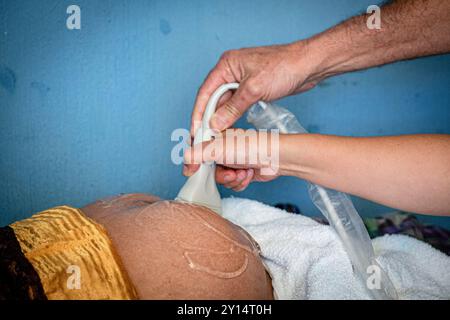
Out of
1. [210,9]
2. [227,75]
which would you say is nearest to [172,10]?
[210,9]

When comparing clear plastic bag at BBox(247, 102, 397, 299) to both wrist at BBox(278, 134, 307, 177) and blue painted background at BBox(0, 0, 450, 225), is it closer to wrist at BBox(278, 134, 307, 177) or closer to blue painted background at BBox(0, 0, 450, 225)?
wrist at BBox(278, 134, 307, 177)

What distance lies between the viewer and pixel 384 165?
821 millimetres

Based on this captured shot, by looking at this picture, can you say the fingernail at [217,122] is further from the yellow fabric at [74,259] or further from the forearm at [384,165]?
the yellow fabric at [74,259]

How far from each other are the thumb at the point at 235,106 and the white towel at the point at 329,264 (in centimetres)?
28

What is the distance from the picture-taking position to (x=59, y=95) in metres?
1.23

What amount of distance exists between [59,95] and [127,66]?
22cm

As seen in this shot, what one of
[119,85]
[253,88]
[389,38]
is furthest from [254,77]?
[119,85]

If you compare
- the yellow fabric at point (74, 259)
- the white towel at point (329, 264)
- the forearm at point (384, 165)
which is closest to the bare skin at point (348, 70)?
the forearm at point (384, 165)

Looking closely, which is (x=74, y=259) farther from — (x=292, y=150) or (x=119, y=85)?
(x=119, y=85)

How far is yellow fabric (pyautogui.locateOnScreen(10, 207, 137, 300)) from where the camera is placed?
0.65m

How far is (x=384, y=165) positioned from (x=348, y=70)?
0.42 metres

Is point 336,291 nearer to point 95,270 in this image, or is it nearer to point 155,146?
point 95,270

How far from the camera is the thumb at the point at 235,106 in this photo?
967mm

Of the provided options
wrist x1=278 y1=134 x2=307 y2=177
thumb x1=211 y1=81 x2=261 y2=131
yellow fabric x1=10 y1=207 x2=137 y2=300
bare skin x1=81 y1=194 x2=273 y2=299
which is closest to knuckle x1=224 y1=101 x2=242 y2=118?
thumb x1=211 y1=81 x2=261 y2=131
